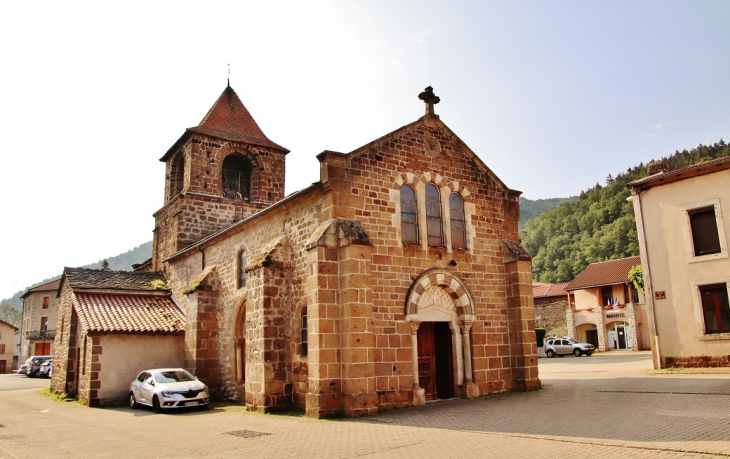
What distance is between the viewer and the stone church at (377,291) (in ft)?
42.2

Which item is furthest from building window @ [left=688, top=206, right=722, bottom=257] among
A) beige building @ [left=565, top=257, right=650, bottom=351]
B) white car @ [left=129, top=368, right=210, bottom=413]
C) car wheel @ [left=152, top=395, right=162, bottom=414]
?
beige building @ [left=565, top=257, right=650, bottom=351]

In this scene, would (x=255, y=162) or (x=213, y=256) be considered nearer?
(x=213, y=256)

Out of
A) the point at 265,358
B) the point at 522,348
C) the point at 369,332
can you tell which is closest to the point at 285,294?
the point at 265,358

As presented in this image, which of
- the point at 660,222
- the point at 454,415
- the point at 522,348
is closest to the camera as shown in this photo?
the point at 454,415

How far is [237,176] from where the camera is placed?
89.4 feet

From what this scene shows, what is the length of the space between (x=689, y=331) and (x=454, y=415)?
39.3 feet

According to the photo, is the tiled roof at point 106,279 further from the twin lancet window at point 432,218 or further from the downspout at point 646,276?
the downspout at point 646,276

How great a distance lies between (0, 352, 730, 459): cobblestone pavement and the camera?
8305 mm

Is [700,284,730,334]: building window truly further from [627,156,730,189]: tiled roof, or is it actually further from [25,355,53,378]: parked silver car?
[25,355,53,378]: parked silver car

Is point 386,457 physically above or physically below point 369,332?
below

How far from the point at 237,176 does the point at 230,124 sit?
8.85 feet

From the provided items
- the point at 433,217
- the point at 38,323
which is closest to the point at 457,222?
the point at 433,217

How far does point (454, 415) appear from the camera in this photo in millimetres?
12000

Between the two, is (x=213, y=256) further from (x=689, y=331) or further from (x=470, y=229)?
(x=689, y=331)
